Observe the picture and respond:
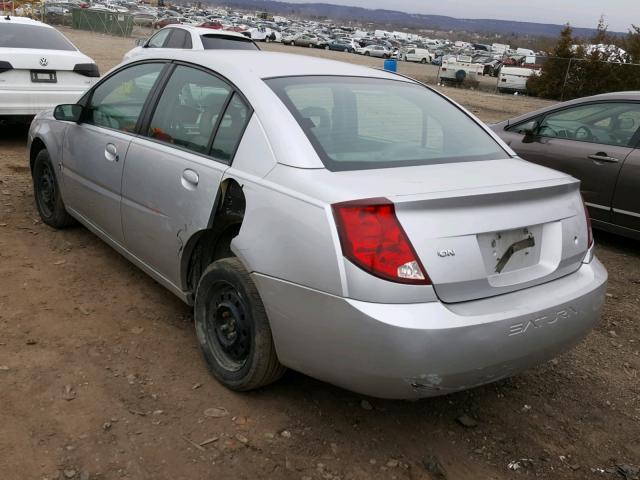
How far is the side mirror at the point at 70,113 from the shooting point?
448cm

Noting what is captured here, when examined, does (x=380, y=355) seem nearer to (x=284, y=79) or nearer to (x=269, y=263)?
(x=269, y=263)

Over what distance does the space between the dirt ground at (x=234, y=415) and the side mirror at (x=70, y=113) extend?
1.23 metres

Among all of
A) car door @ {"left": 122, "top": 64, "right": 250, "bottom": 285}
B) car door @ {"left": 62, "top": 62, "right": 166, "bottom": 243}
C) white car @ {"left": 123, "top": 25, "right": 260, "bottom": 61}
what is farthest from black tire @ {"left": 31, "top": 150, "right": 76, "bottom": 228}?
white car @ {"left": 123, "top": 25, "right": 260, "bottom": 61}

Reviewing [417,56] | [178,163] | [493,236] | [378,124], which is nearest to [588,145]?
[378,124]

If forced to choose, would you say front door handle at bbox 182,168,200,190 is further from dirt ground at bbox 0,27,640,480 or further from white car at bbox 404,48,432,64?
white car at bbox 404,48,432,64

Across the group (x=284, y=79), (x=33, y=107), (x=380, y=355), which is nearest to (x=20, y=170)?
(x=33, y=107)

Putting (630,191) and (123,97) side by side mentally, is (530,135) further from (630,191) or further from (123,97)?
(123,97)

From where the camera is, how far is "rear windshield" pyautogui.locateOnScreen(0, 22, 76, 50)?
7906 millimetres

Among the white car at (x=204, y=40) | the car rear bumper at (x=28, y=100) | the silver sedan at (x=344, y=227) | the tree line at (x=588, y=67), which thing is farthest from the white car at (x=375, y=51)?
the silver sedan at (x=344, y=227)

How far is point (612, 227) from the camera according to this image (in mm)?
5820

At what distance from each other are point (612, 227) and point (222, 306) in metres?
4.15

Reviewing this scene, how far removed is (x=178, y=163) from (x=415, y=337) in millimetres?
1696

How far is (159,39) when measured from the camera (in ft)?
44.7

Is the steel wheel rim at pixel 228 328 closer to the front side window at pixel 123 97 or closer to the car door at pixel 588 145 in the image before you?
the front side window at pixel 123 97
